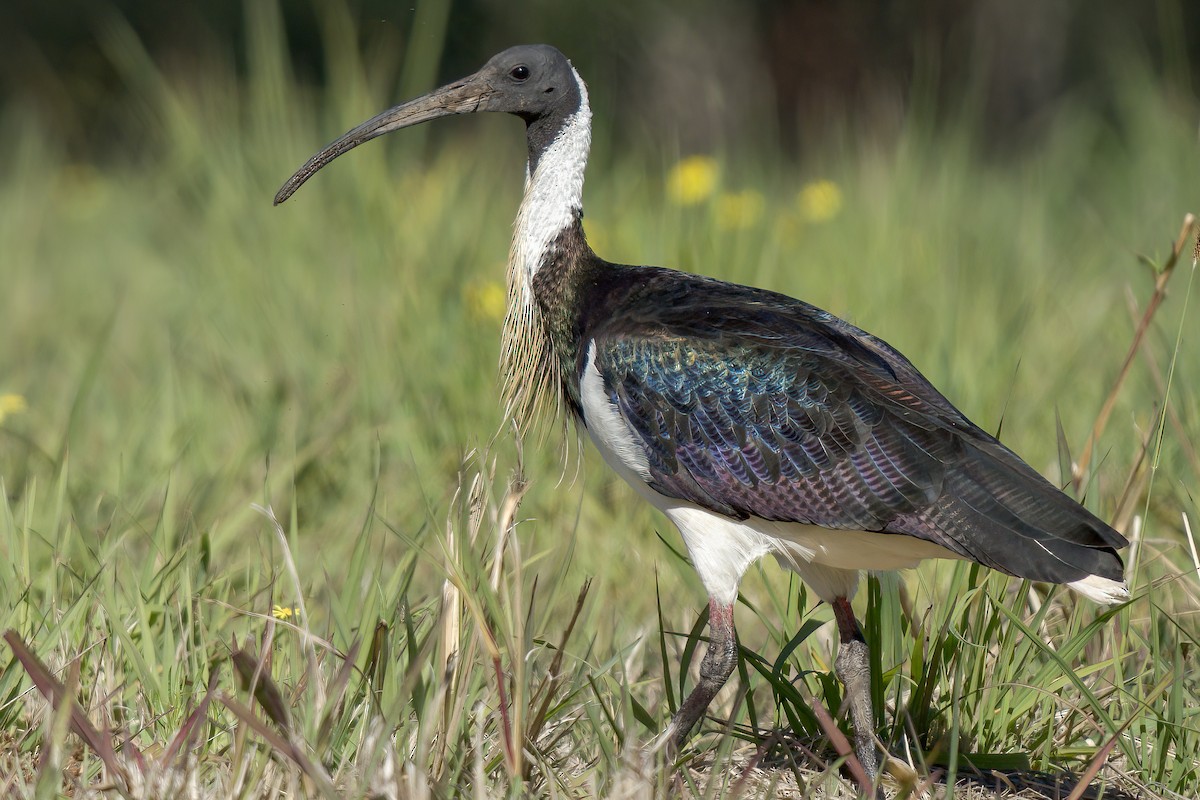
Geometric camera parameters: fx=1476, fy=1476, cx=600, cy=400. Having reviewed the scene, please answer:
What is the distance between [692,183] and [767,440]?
287cm

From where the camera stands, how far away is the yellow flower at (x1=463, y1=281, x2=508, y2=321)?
554 cm

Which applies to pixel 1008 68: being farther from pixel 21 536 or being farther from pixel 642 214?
pixel 21 536

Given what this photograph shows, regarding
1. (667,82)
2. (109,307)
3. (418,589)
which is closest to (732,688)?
(418,589)

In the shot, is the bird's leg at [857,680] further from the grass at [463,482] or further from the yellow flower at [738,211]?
the yellow flower at [738,211]

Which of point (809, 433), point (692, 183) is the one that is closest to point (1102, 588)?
point (809, 433)

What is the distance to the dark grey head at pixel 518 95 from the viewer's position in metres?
4.09

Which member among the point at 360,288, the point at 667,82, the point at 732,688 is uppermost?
the point at 667,82

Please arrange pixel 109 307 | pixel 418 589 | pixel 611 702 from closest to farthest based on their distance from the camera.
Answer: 1. pixel 611 702
2. pixel 418 589
3. pixel 109 307

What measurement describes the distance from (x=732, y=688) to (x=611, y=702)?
0.79 meters

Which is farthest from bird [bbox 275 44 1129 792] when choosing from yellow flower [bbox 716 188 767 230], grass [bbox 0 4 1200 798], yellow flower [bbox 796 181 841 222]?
yellow flower [bbox 796 181 841 222]

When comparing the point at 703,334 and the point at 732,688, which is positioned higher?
the point at 703,334

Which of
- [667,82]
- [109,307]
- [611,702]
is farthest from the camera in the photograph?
[667,82]

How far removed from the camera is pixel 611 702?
350 cm

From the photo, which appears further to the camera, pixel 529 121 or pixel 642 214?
pixel 642 214
